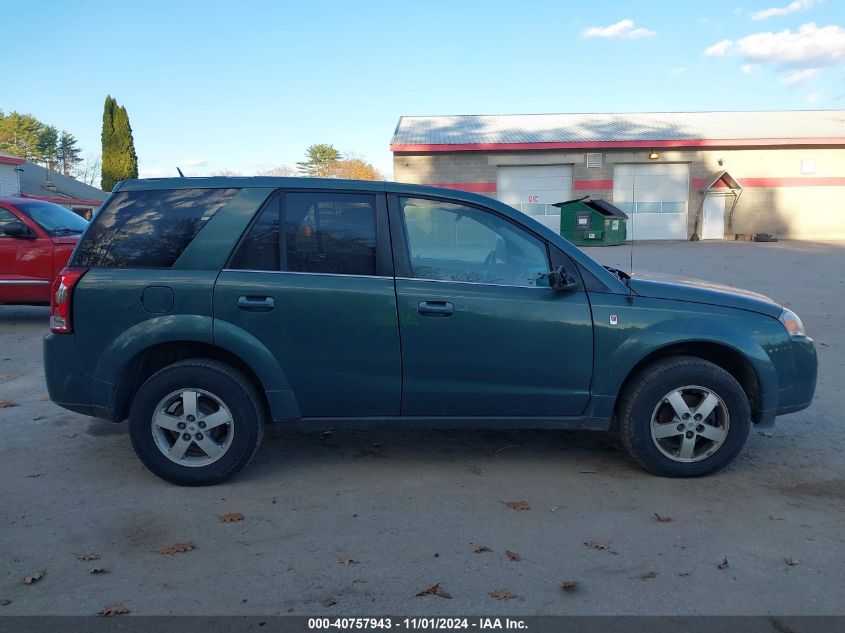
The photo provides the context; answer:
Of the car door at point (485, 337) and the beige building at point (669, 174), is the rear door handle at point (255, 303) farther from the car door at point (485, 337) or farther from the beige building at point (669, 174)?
the beige building at point (669, 174)

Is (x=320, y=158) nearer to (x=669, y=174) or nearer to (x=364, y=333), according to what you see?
(x=669, y=174)

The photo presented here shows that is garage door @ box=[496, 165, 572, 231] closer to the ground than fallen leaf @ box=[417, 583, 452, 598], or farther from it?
farther from it

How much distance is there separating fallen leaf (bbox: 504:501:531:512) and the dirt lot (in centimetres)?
5

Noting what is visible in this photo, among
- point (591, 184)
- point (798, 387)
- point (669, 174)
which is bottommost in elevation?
point (798, 387)

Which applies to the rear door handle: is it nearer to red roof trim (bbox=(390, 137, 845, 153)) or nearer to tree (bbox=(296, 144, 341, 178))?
red roof trim (bbox=(390, 137, 845, 153))

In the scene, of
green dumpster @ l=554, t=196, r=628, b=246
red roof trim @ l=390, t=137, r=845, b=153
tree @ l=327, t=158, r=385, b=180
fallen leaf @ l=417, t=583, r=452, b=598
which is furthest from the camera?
tree @ l=327, t=158, r=385, b=180

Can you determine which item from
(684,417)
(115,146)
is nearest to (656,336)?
(684,417)

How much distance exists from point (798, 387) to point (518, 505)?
199 cm

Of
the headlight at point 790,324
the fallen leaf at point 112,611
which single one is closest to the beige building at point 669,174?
the headlight at point 790,324

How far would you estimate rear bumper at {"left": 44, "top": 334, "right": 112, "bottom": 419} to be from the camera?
15.0 feet

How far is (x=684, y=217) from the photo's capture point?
1326 inches

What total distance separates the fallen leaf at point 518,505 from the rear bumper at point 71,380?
8.09 feet

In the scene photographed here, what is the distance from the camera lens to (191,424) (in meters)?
4.52

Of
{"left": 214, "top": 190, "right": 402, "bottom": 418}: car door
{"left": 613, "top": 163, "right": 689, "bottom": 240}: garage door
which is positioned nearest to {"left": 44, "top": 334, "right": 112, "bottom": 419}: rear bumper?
{"left": 214, "top": 190, "right": 402, "bottom": 418}: car door
